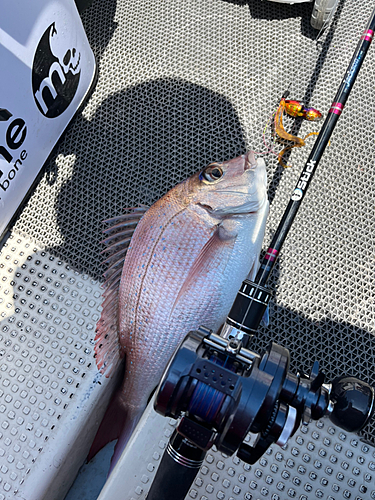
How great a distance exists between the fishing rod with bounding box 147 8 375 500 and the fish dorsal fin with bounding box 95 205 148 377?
1.46 feet

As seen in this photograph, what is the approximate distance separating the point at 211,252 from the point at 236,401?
1.68 ft

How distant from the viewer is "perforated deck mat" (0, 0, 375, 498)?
1.25 metres

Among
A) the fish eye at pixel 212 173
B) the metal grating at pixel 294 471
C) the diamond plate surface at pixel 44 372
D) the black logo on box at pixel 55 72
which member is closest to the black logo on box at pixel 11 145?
the black logo on box at pixel 55 72

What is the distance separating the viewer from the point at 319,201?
4.39ft

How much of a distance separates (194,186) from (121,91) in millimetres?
633

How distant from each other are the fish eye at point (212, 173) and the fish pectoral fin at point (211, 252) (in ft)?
0.47

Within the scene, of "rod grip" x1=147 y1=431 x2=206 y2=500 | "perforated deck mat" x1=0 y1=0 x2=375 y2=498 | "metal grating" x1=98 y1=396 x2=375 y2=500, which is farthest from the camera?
"perforated deck mat" x1=0 y1=0 x2=375 y2=498

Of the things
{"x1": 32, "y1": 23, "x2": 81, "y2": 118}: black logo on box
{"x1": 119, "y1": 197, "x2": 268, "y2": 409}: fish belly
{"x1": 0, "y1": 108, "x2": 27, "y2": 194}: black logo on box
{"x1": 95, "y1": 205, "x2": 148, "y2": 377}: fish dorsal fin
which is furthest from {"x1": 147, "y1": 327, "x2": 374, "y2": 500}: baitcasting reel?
{"x1": 32, "y1": 23, "x2": 81, "y2": 118}: black logo on box

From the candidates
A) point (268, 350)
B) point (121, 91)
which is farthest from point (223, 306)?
point (121, 91)

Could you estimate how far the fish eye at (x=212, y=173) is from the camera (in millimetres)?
1142

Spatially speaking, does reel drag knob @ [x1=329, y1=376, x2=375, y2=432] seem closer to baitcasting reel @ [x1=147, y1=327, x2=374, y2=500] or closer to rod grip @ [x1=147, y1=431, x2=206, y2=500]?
baitcasting reel @ [x1=147, y1=327, x2=374, y2=500]

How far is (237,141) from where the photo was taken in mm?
1400

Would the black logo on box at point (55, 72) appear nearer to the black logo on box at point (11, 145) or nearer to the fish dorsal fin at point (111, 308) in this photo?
the black logo on box at point (11, 145)

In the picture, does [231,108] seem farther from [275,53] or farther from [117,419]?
[117,419]
